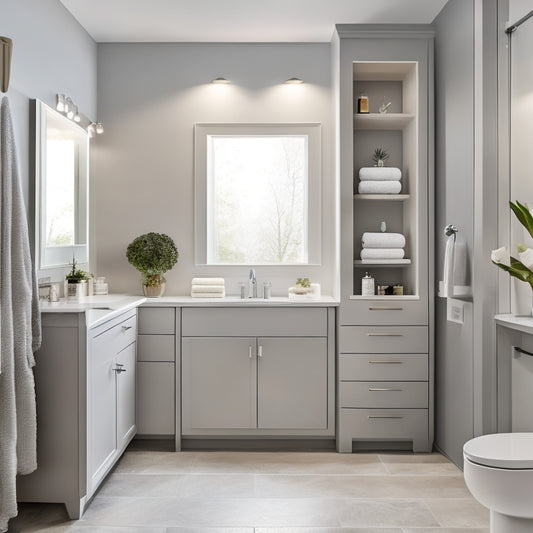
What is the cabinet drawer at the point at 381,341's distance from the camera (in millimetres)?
3652

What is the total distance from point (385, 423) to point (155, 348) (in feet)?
4.96

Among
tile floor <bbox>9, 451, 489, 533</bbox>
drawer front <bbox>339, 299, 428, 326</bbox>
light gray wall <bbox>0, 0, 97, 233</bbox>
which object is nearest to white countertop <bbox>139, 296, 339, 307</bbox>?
drawer front <bbox>339, 299, 428, 326</bbox>

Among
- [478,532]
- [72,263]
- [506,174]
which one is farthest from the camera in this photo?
[72,263]

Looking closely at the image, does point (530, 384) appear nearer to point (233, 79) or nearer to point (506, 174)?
point (506, 174)

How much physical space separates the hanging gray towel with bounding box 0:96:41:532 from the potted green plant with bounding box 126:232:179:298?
1315mm

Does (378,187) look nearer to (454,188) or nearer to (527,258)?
(454,188)

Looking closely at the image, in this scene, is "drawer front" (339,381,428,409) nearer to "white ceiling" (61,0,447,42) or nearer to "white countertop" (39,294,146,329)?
"white countertop" (39,294,146,329)

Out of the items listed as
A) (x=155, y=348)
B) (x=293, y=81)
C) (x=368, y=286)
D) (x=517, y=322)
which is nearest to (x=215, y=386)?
(x=155, y=348)

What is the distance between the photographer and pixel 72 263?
358cm

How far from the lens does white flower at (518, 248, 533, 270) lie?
2.67 metres

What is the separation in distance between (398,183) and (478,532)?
2088 mm

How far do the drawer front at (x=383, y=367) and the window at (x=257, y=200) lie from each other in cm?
88

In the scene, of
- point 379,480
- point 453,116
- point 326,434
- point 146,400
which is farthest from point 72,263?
point 453,116

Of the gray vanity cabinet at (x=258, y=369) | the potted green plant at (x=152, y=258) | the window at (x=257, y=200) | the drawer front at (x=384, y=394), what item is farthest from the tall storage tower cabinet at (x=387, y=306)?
the potted green plant at (x=152, y=258)
